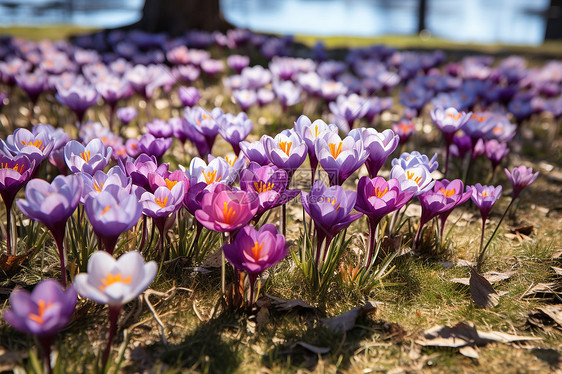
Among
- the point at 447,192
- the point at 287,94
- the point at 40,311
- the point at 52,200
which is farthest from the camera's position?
the point at 287,94

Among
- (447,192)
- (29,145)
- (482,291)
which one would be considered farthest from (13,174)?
(482,291)

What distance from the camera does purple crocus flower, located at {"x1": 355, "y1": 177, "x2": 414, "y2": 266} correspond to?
5.32 ft

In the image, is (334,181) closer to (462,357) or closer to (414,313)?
(414,313)

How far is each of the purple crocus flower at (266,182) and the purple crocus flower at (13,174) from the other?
775 millimetres

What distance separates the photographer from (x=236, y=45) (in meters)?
6.58

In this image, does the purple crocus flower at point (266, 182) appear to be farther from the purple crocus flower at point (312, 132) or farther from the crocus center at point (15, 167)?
the crocus center at point (15, 167)

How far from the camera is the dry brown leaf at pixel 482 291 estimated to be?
6.11 feet

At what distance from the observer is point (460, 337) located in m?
1.66

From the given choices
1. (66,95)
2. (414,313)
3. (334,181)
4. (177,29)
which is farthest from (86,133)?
(177,29)

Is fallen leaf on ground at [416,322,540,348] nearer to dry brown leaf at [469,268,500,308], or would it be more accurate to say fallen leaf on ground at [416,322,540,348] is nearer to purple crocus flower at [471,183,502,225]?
dry brown leaf at [469,268,500,308]

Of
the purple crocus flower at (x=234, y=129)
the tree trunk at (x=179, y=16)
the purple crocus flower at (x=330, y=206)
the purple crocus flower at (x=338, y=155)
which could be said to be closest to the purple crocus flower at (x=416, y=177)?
the purple crocus flower at (x=338, y=155)

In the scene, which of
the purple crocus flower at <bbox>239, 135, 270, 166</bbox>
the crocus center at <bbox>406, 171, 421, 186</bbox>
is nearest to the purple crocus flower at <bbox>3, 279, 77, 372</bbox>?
the purple crocus flower at <bbox>239, 135, 270, 166</bbox>

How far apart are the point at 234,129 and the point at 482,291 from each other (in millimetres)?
1287

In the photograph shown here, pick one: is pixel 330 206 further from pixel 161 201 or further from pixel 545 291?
pixel 545 291
